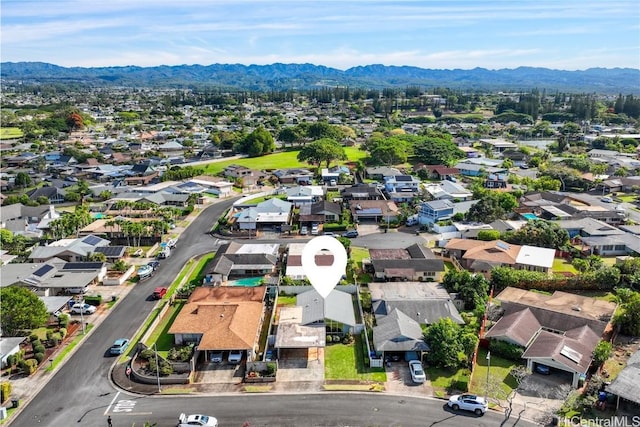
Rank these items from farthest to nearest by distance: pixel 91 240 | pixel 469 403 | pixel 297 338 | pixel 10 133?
pixel 10 133 → pixel 91 240 → pixel 297 338 → pixel 469 403

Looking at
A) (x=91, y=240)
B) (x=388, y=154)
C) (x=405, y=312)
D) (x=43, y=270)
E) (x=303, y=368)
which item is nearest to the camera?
(x=303, y=368)

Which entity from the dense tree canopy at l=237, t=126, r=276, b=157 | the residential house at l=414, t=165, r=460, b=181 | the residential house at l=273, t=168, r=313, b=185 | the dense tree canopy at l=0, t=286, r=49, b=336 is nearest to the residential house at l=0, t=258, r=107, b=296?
the dense tree canopy at l=0, t=286, r=49, b=336

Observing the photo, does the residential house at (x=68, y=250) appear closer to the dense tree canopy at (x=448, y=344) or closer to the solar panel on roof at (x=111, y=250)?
the solar panel on roof at (x=111, y=250)

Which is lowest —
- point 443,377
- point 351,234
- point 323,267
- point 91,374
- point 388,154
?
point 91,374

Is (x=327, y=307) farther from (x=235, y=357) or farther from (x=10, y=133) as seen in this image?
(x=10, y=133)

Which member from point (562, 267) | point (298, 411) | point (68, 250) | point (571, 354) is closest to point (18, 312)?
point (68, 250)

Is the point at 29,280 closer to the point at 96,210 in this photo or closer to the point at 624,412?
the point at 96,210

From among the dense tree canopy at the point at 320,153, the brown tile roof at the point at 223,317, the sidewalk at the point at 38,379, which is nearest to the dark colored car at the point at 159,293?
the brown tile roof at the point at 223,317

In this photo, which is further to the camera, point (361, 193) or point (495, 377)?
point (361, 193)
